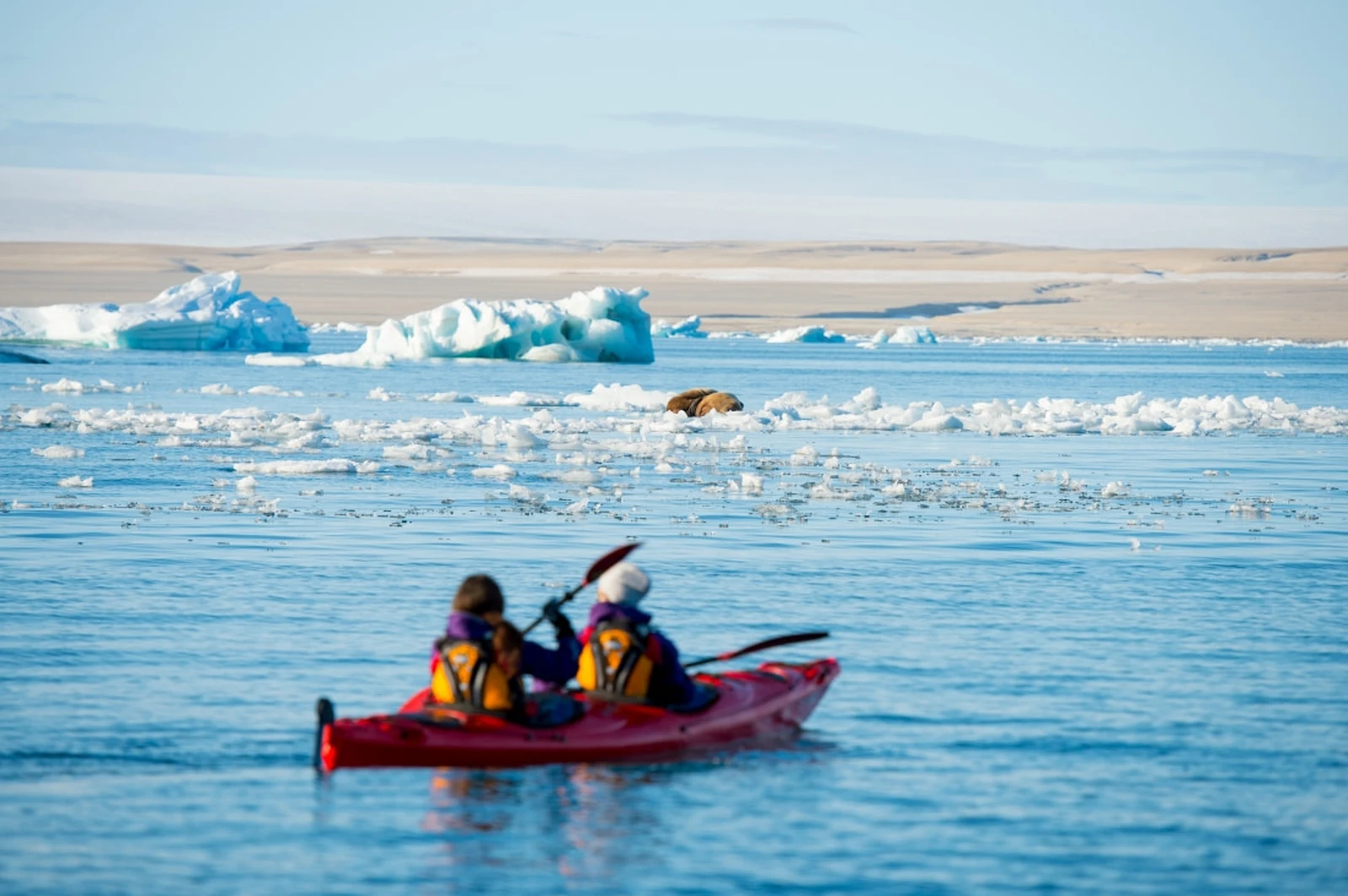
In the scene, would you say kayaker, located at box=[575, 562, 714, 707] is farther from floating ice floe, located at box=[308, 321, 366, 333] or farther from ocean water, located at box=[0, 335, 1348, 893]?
floating ice floe, located at box=[308, 321, 366, 333]

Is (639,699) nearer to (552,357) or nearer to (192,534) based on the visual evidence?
(192,534)

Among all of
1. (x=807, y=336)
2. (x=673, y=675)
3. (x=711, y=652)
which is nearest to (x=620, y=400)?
(x=711, y=652)

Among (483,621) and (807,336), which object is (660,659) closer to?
(483,621)

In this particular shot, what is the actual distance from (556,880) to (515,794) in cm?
119

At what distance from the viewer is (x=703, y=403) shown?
33406 millimetres

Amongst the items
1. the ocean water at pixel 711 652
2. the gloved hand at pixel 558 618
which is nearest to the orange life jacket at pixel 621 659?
the gloved hand at pixel 558 618

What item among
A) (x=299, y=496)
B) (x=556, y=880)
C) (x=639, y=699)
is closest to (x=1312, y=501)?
(x=299, y=496)

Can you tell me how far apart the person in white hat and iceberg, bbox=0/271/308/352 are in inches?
2015

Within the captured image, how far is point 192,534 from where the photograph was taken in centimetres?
1540

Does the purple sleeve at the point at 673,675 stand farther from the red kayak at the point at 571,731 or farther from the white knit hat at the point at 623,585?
the white knit hat at the point at 623,585

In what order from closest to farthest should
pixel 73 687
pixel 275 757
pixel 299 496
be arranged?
pixel 275 757 → pixel 73 687 → pixel 299 496

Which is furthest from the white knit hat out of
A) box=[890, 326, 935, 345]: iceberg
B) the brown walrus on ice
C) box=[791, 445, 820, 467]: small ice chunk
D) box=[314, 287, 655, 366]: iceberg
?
box=[890, 326, 935, 345]: iceberg

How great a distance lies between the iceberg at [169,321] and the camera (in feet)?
192

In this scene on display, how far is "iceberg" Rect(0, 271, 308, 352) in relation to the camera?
58469 millimetres
